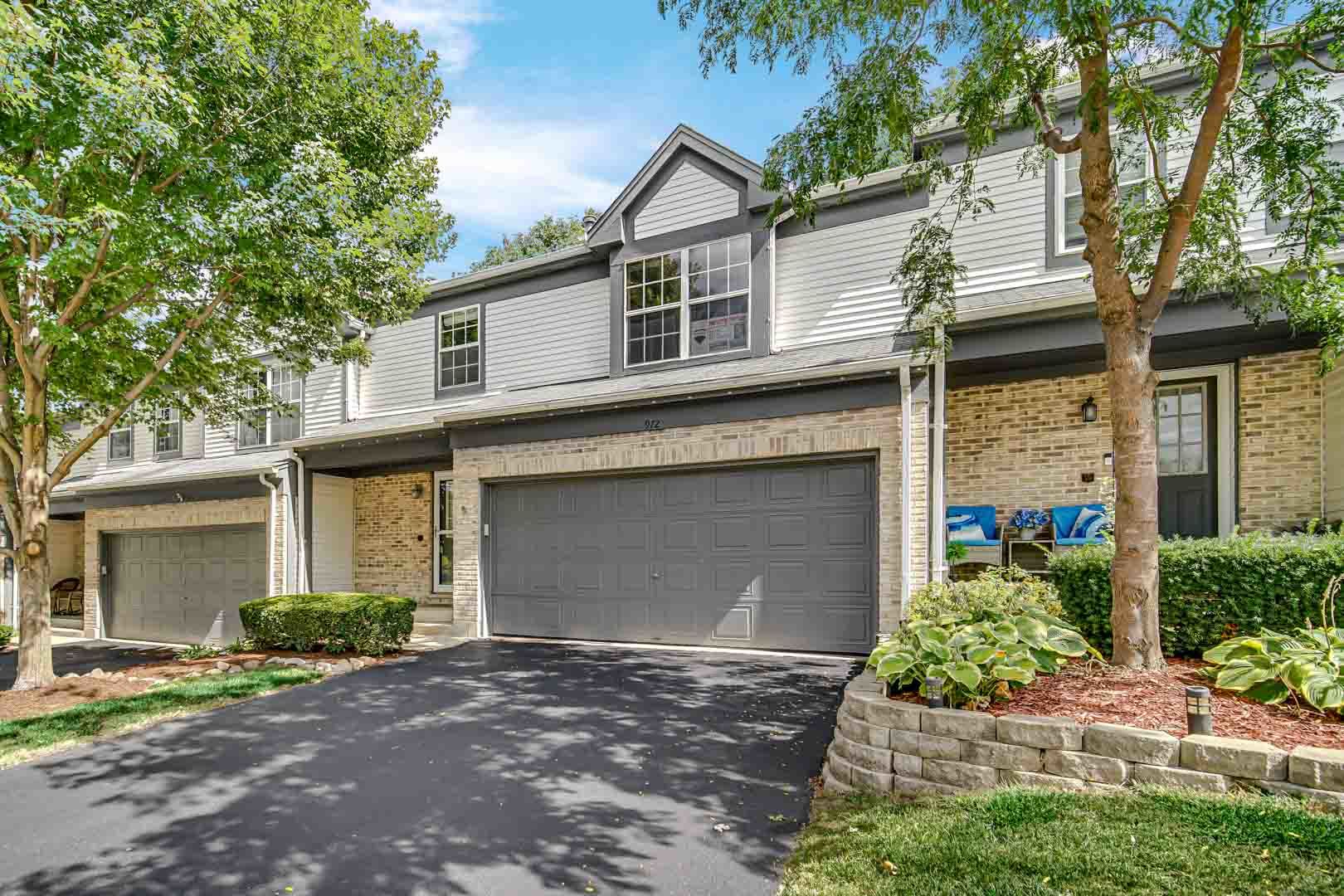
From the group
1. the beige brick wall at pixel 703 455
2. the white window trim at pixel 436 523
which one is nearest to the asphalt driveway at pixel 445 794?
the beige brick wall at pixel 703 455

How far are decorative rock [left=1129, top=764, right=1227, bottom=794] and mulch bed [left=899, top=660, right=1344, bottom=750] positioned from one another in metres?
0.24

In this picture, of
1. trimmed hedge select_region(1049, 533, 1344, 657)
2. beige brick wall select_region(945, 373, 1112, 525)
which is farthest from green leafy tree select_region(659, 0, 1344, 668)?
beige brick wall select_region(945, 373, 1112, 525)

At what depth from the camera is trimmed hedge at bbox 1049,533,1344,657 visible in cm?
561

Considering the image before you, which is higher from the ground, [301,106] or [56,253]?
[301,106]

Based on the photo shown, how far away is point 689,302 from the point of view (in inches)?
433

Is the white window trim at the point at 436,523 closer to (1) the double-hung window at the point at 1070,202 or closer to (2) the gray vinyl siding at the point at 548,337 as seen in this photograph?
(2) the gray vinyl siding at the point at 548,337

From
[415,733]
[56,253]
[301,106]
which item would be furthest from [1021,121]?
[56,253]

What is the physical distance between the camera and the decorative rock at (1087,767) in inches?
145

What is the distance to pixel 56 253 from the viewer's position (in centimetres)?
693

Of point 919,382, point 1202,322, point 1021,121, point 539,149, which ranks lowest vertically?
point 919,382

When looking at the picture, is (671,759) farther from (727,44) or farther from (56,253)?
(56,253)

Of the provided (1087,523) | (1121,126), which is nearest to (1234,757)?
(1121,126)

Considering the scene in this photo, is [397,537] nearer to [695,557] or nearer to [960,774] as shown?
[695,557]

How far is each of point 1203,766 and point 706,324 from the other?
27.6ft
